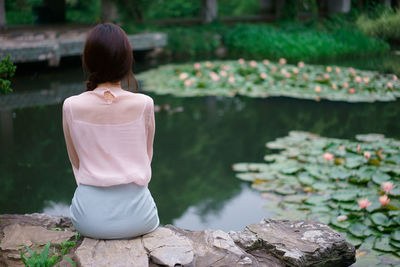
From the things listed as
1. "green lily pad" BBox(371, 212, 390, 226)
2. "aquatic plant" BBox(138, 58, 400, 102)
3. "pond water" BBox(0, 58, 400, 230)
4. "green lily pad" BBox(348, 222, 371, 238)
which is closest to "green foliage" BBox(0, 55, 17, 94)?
"pond water" BBox(0, 58, 400, 230)

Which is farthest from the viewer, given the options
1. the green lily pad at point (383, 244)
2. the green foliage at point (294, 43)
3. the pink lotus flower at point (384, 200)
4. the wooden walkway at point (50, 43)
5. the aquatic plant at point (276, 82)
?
the green foliage at point (294, 43)

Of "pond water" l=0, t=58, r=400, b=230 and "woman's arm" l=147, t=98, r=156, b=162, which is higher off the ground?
"woman's arm" l=147, t=98, r=156, b=162

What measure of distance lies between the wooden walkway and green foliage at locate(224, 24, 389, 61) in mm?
1699

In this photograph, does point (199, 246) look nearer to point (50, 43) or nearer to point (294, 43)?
point (50, 43)

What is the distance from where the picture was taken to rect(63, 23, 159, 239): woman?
4.92 feet

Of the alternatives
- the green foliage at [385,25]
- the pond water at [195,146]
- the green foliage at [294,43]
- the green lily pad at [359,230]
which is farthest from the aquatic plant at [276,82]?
the green lily pad at [359,230]

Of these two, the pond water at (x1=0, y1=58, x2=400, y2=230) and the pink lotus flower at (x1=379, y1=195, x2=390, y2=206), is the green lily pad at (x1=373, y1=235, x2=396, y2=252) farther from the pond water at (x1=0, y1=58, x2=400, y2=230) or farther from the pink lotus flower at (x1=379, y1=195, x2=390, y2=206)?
the pond water at (x1=0, y1=58, x2=400, y2=230)

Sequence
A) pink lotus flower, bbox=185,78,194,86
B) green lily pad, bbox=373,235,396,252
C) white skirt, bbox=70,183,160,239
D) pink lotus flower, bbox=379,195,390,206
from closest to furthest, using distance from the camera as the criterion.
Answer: white skirt, bbox=70,183,160,239
green lily pad, bbox=373,235,396,252
pink lotus flower, bbox=379,195,390,206
pink lotus flower, bbox=185,78,194,86

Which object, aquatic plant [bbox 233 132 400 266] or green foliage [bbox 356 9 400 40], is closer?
aquatic plant [bbox 233 132 400 266]

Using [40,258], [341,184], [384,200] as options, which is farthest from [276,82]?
[40,258]

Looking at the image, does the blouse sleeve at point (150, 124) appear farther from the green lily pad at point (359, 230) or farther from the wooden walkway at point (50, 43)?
the wooden walkway at point (50, 43)

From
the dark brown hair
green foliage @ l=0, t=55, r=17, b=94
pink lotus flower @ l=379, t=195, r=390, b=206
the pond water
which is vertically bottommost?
the pond water

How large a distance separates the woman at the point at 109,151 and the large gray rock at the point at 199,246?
81 mm

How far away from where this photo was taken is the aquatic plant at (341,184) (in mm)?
2344
